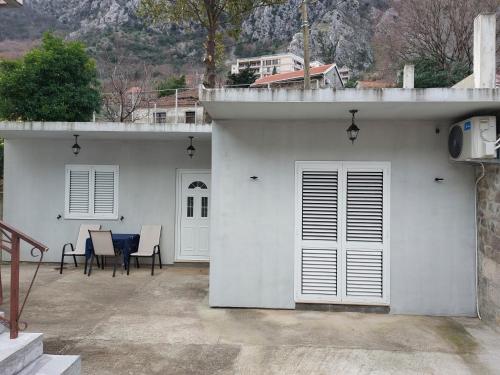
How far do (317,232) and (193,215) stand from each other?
3.74m

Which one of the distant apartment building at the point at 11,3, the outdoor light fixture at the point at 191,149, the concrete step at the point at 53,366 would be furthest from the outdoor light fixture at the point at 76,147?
the concrete step at the point at 53,366

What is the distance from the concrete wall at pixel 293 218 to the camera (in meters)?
5.62

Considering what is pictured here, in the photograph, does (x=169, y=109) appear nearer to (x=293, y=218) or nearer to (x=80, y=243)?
(x=80, y=243)

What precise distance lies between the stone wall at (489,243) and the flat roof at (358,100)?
0.90 meters

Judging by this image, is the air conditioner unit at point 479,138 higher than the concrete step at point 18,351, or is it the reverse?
the air conditioner unit at point 479,138

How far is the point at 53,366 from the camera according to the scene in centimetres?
333

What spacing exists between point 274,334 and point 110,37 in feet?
132

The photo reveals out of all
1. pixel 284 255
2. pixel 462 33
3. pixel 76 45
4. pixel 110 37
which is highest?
pixel 110 37

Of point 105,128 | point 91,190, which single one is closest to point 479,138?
point 105,128

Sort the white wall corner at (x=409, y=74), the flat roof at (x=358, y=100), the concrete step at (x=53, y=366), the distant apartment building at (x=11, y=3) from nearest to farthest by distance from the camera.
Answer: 1. the concrete step at (x=53, y=366)
2. the distant apartment building at (x=11, y=3)
3. the flat roof at (x=358, y=100)
4. the white wall corner at (x=409, y=74)

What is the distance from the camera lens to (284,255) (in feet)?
19.0

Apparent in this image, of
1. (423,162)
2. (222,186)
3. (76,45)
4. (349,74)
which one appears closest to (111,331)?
(222,186)

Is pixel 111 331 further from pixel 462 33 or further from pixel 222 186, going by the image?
pixel 462 33

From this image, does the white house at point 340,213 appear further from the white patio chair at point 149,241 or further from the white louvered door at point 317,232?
the white patio chair at point 149,241
